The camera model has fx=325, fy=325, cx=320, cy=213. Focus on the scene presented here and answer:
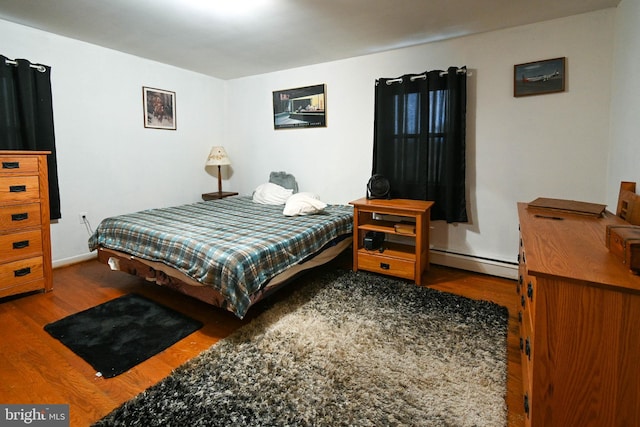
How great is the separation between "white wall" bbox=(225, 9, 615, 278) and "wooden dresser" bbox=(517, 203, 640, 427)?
2.09 metres

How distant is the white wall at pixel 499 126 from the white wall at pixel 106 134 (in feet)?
5.24

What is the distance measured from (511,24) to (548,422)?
301 centimetres

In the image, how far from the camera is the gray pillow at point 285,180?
424cm

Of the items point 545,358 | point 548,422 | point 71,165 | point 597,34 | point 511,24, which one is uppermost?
point 511,24

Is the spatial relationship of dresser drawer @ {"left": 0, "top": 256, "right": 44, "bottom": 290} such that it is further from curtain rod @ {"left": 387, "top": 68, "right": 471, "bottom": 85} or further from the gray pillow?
curtain rod @ {"left": 387, "top": 68, "right": 471, "bottom": 85}

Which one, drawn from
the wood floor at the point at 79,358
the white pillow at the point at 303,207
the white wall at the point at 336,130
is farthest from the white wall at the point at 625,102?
the white pillow at the point at 303,207

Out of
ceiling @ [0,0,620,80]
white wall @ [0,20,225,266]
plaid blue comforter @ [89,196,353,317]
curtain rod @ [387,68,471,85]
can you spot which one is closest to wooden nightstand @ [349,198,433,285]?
plaid blue comforter @ [89,196,353,317]

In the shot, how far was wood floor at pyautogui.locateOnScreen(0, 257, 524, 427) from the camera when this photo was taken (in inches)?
61.9

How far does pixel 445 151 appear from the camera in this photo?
10.3ft

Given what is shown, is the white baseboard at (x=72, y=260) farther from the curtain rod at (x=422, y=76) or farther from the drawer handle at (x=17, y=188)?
the curtain rod at (x=422, y=76)

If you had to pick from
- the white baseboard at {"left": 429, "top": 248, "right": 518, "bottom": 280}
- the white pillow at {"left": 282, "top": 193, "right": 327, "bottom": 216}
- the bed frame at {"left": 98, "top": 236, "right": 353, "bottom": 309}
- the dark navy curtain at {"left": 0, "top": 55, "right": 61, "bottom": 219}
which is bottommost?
the white baseboard at {"left": 429, "top": 248, "right": 518, "bottom": 280}

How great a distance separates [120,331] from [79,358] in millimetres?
296

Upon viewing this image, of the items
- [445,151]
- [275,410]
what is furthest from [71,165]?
[445,151]

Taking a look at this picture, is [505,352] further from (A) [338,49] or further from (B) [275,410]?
(A) [338,49]
